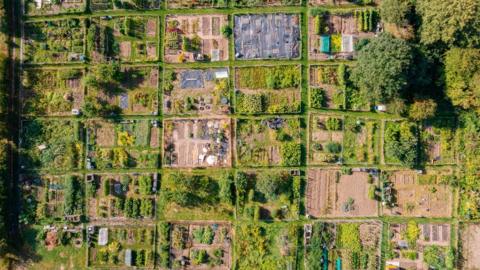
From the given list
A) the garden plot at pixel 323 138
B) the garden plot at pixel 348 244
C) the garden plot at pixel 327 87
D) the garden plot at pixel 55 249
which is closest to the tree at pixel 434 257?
the garden plot at pixel 348 244

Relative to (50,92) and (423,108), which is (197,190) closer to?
(50,92)

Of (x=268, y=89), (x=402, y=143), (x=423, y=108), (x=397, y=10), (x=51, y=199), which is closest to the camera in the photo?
(x=397, y=10)

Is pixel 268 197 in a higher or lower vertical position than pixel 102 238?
higher

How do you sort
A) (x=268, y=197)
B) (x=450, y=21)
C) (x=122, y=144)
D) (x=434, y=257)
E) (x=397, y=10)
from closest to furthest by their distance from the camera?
(x=450, y=21), (x=397, y=10), (x=434, y=257), (x=268, y=197), (x=122, y=144)

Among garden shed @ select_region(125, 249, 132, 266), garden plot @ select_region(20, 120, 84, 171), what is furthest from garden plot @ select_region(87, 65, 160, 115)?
garden shed @ select_region(125, 249, 132, 266)

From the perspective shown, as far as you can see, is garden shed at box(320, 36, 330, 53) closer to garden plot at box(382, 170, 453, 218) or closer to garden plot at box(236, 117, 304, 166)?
garden plot at box(236, 117, 304, 166)

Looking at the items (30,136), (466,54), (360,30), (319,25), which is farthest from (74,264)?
(466,54)

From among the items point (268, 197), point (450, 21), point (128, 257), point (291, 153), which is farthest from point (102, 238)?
point (450, 21)
